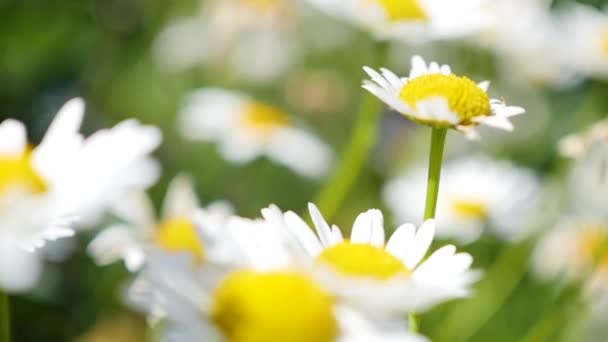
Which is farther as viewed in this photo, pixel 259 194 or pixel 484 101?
pixel 259 194

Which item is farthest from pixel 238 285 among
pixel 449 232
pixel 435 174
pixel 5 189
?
pixel 449 232

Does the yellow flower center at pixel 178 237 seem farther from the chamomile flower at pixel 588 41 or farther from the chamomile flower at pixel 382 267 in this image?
the chamomile flower at pixel 588 41

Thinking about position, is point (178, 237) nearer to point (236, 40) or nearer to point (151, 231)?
point (151, 231)

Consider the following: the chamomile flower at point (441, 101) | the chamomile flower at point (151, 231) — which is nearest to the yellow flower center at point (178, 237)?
the chamomile flower at point (151, 231)

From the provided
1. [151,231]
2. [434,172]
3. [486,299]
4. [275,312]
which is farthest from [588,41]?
[275,312]

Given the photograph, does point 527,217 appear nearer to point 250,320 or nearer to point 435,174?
point 435,174

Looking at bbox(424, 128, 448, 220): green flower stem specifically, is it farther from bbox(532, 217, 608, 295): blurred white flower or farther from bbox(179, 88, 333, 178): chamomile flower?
bbox(179, 88, 333, 178): chamomile flower
